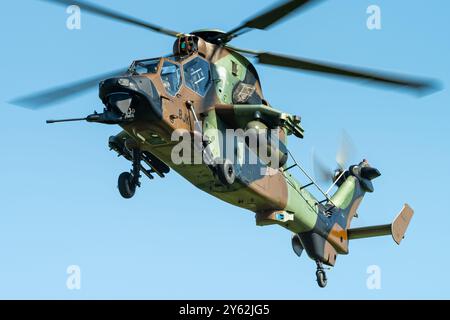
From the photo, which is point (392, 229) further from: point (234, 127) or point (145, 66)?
point (145, 66)

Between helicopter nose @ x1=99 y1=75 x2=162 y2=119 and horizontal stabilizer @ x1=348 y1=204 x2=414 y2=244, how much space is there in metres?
8.48

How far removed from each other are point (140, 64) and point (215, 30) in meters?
2.40

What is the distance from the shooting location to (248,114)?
18594mm

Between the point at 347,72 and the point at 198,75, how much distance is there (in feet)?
10.6

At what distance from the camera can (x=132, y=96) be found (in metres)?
16.6

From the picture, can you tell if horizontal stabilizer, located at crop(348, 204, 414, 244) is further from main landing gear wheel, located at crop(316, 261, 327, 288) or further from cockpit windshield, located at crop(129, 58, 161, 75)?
cockpit windshield, located at crop(129, 58, 161, 75)

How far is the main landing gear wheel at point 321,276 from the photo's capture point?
22359 mm

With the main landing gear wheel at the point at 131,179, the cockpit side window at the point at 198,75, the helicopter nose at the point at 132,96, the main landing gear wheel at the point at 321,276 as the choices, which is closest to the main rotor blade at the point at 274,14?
the cockpit side window at the point at 198,75

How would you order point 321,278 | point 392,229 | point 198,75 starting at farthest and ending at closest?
point 392,229 < point 321,278 < point 198,75

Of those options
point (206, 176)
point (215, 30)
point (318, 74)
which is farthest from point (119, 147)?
point (318, 74)

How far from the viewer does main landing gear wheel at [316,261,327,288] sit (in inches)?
880

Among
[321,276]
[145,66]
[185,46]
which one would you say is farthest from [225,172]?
A: [321,276]

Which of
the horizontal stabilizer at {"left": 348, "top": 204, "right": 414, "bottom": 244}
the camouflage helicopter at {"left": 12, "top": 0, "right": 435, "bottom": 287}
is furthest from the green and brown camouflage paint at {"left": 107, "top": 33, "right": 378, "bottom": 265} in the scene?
the horizontal stabilizer at {"left": 348, "top": 204, "right": 414, "bottom": 244}

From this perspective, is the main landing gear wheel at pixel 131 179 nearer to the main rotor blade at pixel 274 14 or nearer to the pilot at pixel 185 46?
the pilot at pixel 185 46
